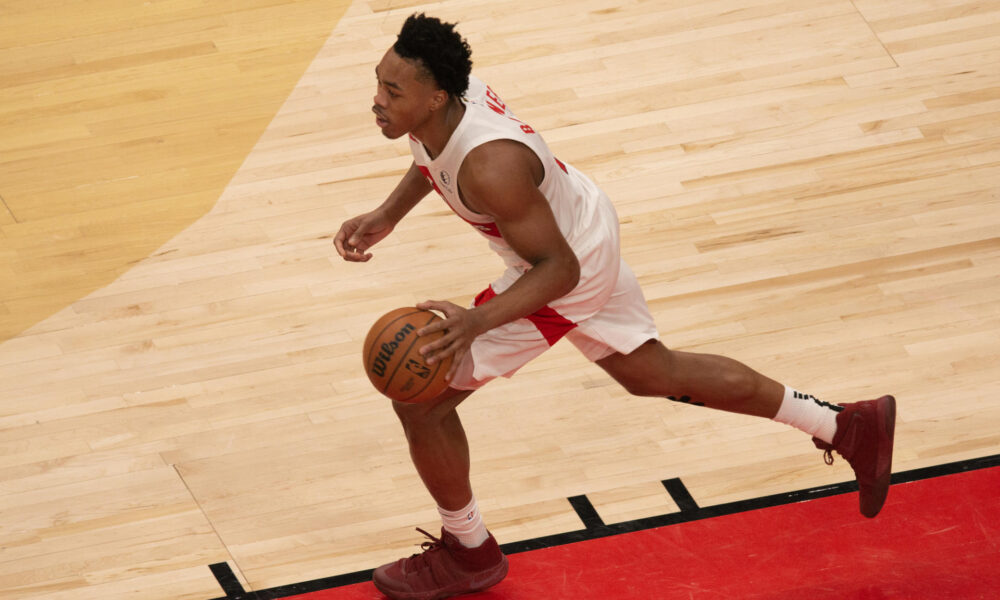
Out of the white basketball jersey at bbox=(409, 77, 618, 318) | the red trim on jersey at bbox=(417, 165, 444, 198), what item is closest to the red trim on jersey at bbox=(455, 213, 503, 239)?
the white basketball jersey at bbox=(409, 77, 618, 318)

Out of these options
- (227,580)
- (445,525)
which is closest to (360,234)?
(445,525)

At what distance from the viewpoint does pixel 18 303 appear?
15.1 ft

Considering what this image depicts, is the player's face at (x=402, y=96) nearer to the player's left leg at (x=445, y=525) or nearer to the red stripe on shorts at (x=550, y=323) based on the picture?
the red stripe on shorts at (x=550, y=323)

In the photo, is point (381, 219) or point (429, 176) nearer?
point (429, 176)

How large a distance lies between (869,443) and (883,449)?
4 cm

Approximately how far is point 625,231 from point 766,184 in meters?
0.60

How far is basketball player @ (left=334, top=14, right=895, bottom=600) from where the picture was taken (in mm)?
2959

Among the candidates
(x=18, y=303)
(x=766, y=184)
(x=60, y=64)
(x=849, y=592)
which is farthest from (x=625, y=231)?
(x=60, y=64)

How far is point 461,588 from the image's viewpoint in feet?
11.4

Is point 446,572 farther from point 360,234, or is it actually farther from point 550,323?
point 360,234

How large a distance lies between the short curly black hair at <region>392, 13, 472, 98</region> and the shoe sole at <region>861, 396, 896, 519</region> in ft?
4.82

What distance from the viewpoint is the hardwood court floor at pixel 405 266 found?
3838mm

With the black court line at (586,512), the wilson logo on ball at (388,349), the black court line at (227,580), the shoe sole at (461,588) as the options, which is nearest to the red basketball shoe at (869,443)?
the black court line at (586,512)

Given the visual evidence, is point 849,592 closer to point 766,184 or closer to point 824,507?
point 824,507
